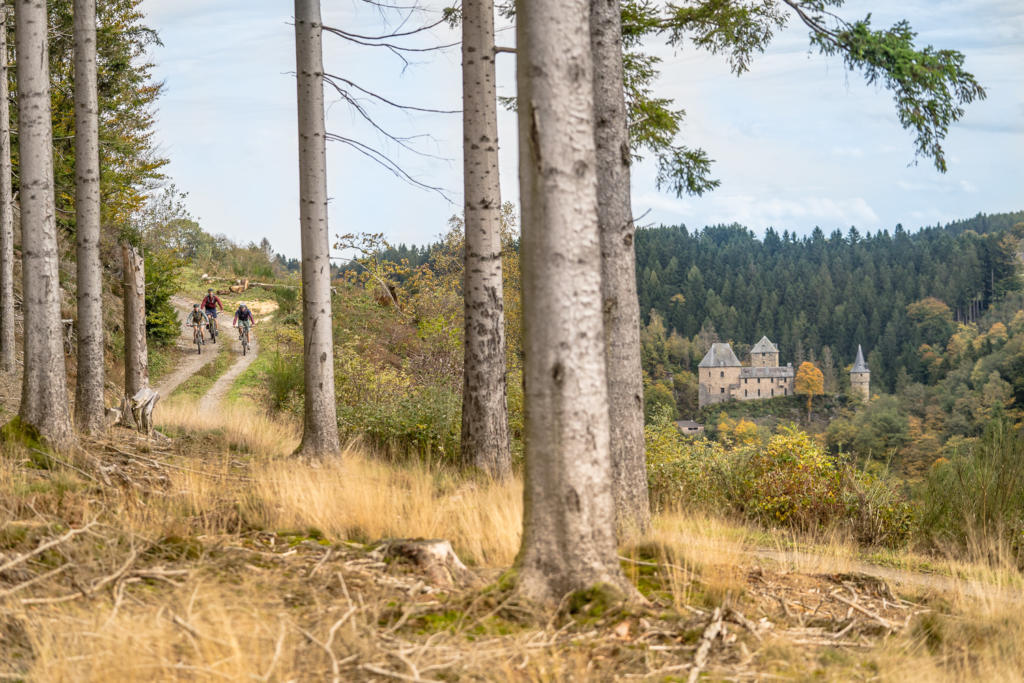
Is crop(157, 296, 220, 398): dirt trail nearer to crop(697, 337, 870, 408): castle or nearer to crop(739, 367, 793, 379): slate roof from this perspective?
crop(697, 337, 870, 408): castle

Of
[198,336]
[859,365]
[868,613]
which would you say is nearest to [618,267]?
[868,613]

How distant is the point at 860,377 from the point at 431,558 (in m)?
129

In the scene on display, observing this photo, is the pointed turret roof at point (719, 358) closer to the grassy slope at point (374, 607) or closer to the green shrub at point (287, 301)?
the green shrub at point (287, 301)

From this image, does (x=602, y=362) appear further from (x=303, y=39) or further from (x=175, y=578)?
(x=303, y=39)

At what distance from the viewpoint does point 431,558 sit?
4402mm

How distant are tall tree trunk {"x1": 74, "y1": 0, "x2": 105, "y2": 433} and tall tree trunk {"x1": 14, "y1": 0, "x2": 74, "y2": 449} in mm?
1745

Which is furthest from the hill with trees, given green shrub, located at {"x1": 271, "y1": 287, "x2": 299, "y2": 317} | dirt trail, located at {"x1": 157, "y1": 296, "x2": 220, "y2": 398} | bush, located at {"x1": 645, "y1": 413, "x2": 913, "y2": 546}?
bush, located at {"x1": 645, "y1": 413, "x2": 913, "y2": 546}

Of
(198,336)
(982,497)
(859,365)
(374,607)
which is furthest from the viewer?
(859,365)

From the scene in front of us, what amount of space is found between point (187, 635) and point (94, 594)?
30.2 inches

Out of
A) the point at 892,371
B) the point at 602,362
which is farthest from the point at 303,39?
the point at 892,371

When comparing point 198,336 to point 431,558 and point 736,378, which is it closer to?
point 431,558

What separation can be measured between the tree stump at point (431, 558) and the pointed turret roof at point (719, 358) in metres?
125

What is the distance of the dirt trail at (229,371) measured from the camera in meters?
19.8

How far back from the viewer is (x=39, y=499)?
18.1 ft
